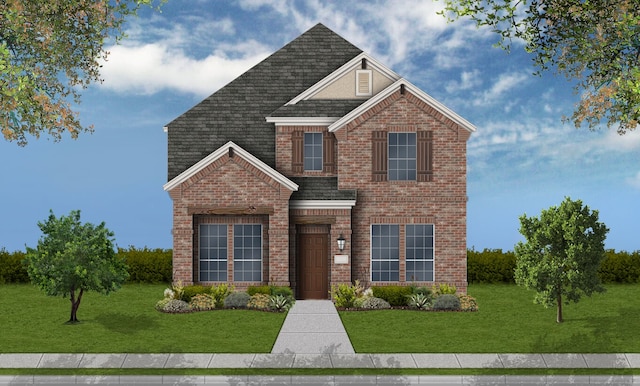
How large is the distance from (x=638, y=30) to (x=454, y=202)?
1089 cm

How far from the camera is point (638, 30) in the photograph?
17.5 meters

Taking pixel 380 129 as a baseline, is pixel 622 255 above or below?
below

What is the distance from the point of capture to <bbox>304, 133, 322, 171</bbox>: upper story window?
27844 mm

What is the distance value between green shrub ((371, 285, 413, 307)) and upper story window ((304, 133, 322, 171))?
5248 millimetres

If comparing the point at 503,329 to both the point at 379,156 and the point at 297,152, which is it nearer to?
the point at 379,156

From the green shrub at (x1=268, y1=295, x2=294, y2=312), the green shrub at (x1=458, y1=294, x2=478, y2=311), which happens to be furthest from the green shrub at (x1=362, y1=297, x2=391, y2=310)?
the green shrub at (x1=268, y1=295, x2=294, y2=312)

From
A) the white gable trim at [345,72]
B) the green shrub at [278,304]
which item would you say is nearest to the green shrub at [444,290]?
the green shrub at [278,304]

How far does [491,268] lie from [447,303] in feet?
32.9

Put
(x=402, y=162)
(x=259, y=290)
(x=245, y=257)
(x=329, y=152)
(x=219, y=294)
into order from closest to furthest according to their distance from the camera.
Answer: (x=219, y=294), (x=259, y=290), (x=245, y=257), (x=402, y=162), (x=329, y=152)

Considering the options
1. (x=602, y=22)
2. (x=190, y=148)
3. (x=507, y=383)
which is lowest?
(x=507, y=383)

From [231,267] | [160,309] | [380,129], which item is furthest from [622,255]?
[160,309]

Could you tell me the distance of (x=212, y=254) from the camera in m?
27.0

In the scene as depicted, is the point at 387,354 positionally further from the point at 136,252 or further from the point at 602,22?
the point at 136,252

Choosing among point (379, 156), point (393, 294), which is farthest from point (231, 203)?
point (393, 294)
